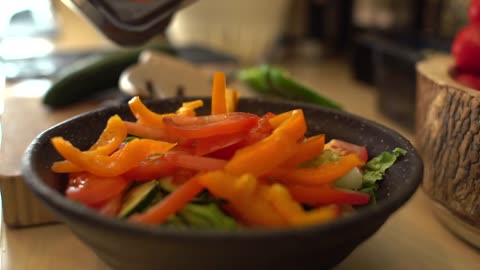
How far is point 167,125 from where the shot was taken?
62cm

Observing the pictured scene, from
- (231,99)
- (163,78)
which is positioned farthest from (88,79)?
(231,99)

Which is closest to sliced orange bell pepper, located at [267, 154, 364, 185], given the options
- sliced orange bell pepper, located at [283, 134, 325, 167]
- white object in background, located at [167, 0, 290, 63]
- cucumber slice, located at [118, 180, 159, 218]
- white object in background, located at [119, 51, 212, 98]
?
sliced orange bell pepper, located at [283, 134, 325, 167]

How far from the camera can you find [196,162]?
1.86 ft

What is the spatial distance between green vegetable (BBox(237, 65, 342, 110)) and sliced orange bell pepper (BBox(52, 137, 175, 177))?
0.42 m

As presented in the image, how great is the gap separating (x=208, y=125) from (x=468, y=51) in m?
0.44

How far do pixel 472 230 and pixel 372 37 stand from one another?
724mm

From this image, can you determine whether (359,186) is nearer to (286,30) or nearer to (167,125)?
(167,125)

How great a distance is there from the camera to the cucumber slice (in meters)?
0.54

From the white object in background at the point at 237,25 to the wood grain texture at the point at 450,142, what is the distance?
82cm

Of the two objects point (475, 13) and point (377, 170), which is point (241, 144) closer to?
point (377, 170)

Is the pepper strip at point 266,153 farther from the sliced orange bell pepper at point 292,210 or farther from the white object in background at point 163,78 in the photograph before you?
the white object in background at point 163,78

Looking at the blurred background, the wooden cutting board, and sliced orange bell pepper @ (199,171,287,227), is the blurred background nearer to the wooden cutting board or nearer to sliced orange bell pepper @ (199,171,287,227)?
the wooden cutting board

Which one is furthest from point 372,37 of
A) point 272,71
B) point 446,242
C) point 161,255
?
point 161,255

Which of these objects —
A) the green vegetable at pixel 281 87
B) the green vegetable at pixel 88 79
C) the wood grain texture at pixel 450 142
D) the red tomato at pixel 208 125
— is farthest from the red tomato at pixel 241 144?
the green vegetable at pixel 88 79
